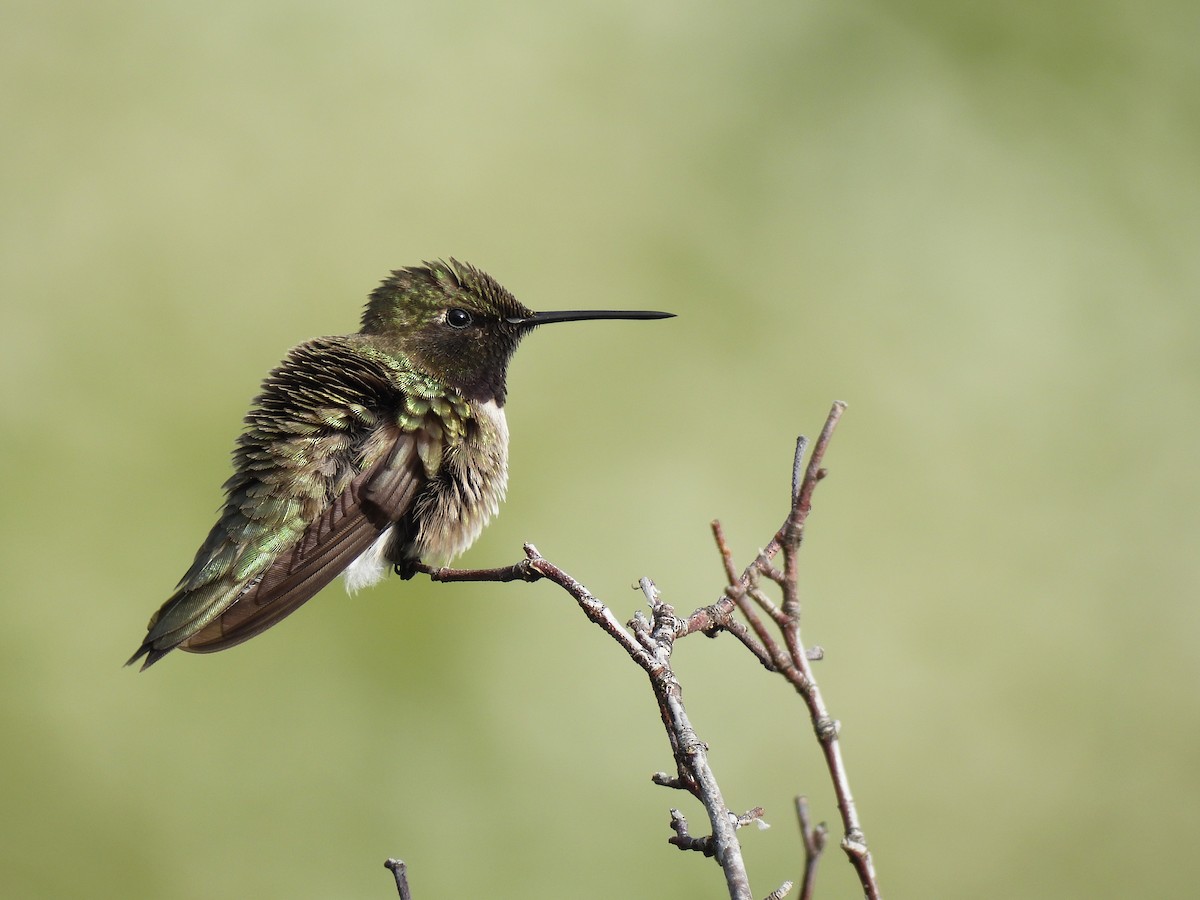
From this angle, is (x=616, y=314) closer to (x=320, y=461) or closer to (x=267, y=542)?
(x=320, y=461)

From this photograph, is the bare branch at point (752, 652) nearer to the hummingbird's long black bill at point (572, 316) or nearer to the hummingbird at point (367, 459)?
the hummingbird at point (367, 459)

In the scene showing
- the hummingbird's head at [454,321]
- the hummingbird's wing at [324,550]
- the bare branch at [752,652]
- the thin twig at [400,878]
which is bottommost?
the thin twig at [400,878]

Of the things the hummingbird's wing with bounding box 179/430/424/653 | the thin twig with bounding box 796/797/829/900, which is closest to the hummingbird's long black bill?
the hummingbird's wing with bounding box 179/430/424/653

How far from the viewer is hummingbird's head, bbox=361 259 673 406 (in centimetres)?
308

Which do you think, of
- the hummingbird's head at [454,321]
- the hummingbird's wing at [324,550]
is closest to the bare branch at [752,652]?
the hummingbird's wing at [324,550]

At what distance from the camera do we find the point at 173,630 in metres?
2.43

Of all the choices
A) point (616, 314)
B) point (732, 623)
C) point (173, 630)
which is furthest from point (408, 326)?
point (732, 623)

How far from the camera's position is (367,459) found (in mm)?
2713

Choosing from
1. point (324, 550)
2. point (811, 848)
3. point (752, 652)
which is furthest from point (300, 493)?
point (811, 848)

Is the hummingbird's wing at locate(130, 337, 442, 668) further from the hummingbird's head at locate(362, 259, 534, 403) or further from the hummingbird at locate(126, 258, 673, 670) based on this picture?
the hummingbird's head at locate(362, 259, 534, 403)

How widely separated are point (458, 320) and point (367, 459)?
2.02 ft

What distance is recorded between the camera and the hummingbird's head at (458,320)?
3.08 metres

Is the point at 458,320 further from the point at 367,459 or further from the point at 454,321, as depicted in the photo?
the point at 367,459

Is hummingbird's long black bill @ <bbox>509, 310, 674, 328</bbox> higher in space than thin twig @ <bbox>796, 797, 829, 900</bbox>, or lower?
higher
